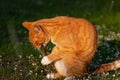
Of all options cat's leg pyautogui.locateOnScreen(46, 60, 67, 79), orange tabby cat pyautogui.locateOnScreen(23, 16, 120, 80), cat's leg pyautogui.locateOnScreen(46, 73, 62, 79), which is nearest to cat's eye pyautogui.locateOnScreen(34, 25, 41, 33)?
orange tabby cat pyautogui.locateOnScreen(23, 16, 120, 80)

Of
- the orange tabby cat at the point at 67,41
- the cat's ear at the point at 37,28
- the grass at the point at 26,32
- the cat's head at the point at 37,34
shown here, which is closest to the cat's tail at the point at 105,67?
the grass at the point at 26,32

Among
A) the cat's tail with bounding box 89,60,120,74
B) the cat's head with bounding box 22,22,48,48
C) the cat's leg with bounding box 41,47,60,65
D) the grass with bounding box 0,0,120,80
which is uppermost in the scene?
the cat's head with bounding box 22,22,48,48

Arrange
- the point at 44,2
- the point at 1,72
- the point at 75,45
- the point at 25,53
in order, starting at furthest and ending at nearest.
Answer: the point at 44,2 → the point at 25,53 → the point at 1,72 → the point at 75,45

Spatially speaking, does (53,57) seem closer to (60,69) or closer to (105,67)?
(60,69)

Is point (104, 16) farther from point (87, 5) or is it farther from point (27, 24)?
point (27, 24)

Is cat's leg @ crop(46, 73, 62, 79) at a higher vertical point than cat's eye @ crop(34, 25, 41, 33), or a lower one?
lower

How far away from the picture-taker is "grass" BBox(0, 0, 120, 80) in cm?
1034

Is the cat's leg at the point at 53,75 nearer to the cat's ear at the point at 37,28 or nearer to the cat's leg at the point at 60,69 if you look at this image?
the cat's leg at the point at 60,69

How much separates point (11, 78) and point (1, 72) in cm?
48

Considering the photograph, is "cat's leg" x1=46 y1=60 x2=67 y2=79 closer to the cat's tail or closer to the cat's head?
the cat's head

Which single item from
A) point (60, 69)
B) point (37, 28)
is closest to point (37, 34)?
point (37, 28)

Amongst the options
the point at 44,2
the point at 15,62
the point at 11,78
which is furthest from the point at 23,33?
the point at 44,2

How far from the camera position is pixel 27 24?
32.5 feet

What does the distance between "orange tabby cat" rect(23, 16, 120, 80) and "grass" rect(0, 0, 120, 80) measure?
0.37 m
